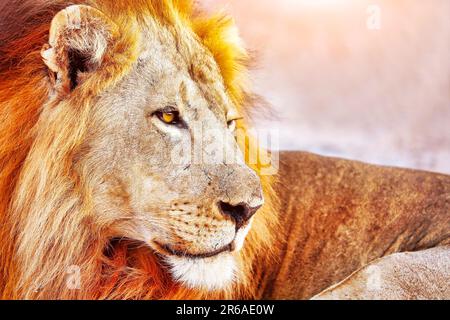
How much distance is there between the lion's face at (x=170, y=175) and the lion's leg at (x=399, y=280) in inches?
19.5

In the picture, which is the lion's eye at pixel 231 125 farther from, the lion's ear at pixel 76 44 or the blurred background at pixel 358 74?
the blurred background at pixel 358 74

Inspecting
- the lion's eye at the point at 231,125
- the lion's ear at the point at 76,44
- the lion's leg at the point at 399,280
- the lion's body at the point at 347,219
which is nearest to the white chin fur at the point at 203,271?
the lion's leg at the point at 399,280

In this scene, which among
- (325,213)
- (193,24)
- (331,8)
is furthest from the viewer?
(331,8)

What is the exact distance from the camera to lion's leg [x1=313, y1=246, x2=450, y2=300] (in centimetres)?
287

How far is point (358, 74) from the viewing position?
176 inches

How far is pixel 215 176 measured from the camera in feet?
8.48

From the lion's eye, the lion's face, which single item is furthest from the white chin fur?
the lion's eye

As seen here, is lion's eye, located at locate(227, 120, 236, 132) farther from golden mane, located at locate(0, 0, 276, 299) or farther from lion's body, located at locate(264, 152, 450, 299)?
lion's body, located at locate(264, 152, 450, 299)

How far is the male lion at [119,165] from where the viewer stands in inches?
101

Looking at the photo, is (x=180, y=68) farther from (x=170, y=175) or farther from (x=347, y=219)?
(x=347, y=219)

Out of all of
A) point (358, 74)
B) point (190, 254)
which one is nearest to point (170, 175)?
point (190, 254)
